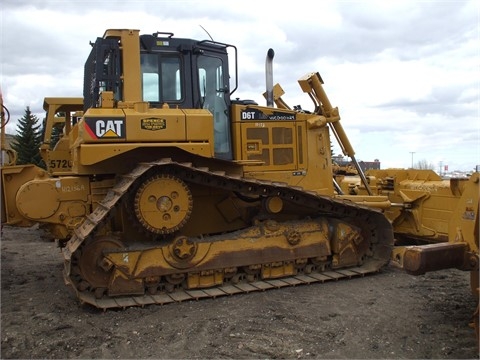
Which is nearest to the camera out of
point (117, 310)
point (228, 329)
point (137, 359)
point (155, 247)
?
point (137, 359)

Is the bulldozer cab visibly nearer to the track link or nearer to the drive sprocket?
the track link

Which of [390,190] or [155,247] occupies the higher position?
[390,190]

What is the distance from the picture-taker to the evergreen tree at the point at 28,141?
75.4 ft

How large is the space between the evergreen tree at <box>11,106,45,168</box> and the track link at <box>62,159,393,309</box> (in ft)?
54.6

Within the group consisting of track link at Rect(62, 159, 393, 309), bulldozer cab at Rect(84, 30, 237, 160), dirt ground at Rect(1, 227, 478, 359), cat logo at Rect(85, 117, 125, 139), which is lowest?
dirt ground at Rect(1, 227, 478, 359)

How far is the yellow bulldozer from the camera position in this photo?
6.46 m

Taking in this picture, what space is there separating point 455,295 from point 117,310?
412 centimetres

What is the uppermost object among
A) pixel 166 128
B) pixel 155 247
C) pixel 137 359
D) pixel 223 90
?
pixel 223 90

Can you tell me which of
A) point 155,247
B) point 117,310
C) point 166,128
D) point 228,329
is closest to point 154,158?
point 166,128

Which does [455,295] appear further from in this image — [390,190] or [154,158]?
[154,158]

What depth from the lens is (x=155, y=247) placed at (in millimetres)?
6574

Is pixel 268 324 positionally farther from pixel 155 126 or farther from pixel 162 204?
pixel 155 126

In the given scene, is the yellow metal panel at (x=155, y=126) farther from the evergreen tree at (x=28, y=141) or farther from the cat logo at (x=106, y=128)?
the evergreen tree at (x=28, y=141)

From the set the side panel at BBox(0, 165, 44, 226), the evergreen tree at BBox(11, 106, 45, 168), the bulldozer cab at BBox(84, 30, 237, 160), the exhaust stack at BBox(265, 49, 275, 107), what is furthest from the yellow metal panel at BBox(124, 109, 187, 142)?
the evergreen tree at BBox(11, 106, 45, 168)
